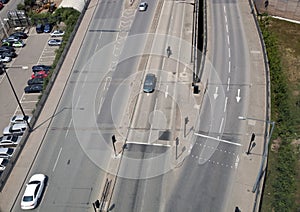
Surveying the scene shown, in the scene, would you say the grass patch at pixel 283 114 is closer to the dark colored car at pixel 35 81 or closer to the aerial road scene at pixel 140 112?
the aerial road scene at pixel 140 112

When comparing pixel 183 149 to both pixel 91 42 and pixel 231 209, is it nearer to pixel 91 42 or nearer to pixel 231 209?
pixel 231 209

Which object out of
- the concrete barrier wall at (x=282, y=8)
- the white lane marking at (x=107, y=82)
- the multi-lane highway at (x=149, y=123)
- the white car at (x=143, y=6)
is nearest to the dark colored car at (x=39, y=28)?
the multi-lane highway at (x=149, y=123)

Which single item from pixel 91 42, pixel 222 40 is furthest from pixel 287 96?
pixel 91 42

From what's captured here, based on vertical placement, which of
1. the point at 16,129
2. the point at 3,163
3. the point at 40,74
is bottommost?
the point at 3,163

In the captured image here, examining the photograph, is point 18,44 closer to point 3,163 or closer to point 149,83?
point 3,163

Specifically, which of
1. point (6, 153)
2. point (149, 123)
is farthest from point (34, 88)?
point (149, 123)

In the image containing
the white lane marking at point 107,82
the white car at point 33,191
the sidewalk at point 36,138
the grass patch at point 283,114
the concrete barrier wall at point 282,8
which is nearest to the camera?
the white car at point 33,191
